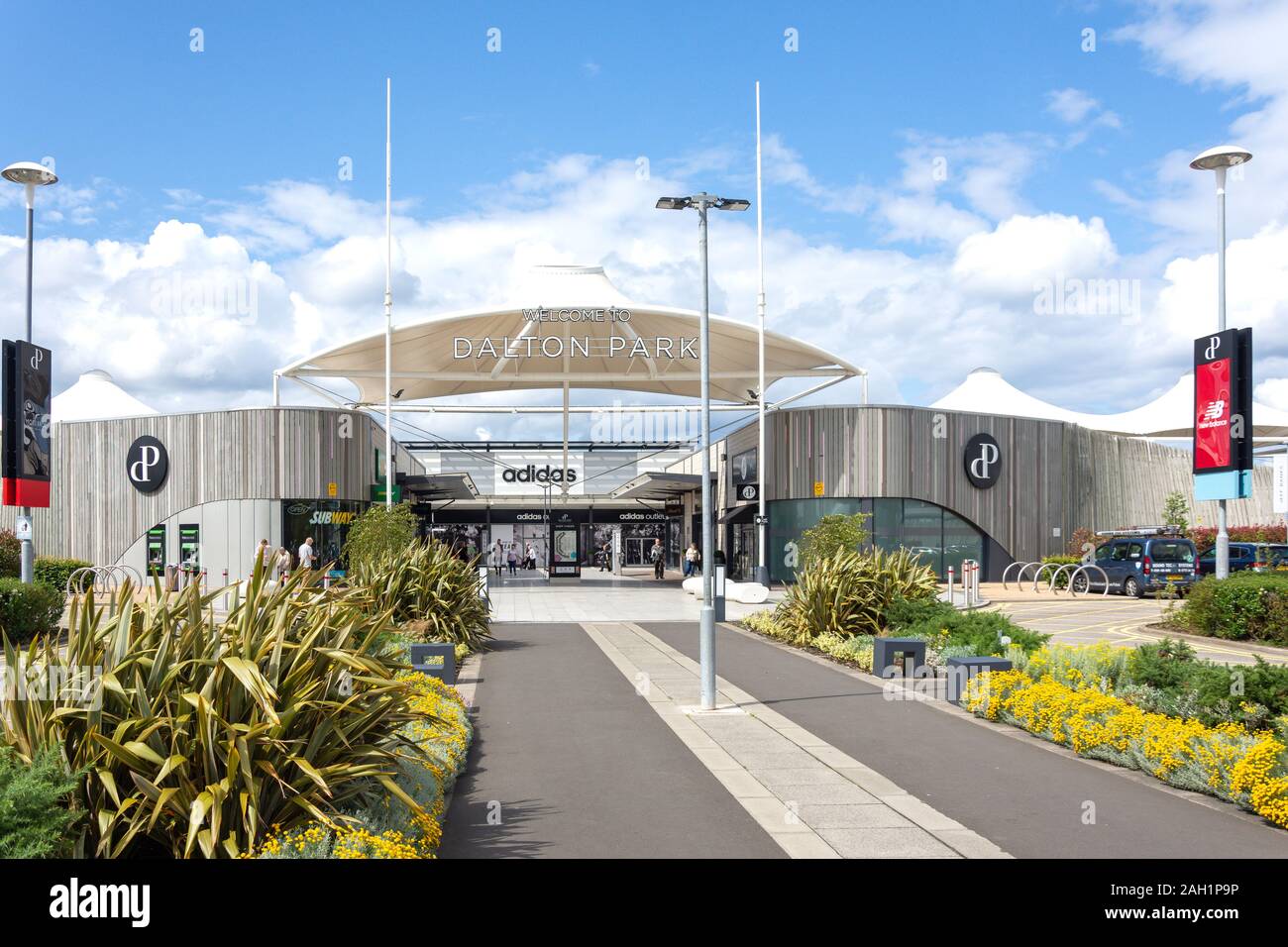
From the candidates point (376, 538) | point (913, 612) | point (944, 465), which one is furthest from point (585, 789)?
point (944, 465)

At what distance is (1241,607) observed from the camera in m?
19.6

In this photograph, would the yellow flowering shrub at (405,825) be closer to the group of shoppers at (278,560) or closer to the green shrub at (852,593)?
the group of shoppers at (278,560)

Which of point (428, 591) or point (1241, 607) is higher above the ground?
point (428, 591)

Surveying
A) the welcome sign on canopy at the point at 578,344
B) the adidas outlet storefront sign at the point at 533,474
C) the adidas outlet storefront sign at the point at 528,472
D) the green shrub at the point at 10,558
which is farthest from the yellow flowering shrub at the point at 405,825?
the adidas outlet storefront sign at the point at 528,472

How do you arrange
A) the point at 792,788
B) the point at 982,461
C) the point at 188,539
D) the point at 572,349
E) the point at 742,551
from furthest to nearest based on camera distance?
the point at 742,551, the point at 572,349, the point at 982,461, the point at 188,539, the point at 792,788

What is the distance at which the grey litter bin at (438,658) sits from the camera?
14.0m

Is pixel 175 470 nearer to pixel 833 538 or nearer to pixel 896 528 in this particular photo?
pixel 896 528

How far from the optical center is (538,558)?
211ft

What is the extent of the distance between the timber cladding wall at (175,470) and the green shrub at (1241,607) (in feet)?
87.1

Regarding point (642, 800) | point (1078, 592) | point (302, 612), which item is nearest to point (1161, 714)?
point (642, 800)

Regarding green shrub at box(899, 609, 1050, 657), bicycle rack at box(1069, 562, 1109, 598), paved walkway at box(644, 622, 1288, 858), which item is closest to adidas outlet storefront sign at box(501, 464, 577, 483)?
bicycle rack at box(1069, 562, 1109, 598)

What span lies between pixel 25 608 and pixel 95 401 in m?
38.3

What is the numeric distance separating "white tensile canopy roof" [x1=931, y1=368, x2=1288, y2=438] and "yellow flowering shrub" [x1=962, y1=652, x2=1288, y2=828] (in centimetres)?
5020

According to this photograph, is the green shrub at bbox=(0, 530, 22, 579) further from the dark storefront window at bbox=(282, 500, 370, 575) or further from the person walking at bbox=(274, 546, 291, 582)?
the dark storefront window at bbox=(282, 500, 370, 575)
